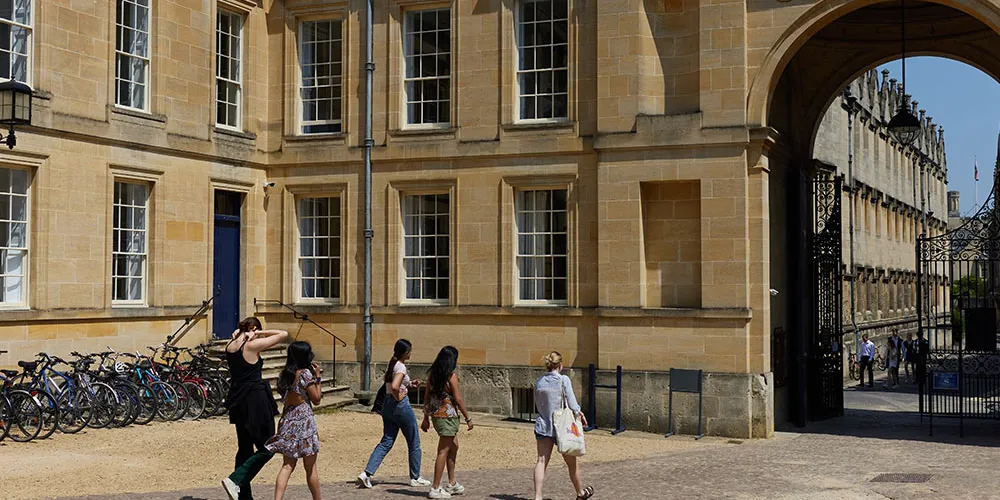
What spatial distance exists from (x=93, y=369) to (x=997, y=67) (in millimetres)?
16381

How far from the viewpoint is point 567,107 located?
66.3 feet

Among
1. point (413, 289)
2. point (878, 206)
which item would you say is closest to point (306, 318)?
point (413, 289)

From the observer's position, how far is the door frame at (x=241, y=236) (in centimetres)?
2088

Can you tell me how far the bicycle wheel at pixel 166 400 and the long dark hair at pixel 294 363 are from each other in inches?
301

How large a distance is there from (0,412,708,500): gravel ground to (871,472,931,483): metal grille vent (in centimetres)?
340

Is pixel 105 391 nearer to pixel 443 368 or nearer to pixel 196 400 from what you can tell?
pixel 196 400

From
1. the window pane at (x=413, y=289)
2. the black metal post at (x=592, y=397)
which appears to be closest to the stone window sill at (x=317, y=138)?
the window pane at (x=413, y=289)

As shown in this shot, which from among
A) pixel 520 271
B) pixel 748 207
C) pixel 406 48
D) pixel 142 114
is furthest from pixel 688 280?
pixel 142 114

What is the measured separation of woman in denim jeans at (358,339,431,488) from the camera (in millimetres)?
12562

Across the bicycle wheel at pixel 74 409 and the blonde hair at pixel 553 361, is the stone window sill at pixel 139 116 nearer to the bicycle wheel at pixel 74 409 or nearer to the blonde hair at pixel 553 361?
the bicycle wheel at pixel 74 409

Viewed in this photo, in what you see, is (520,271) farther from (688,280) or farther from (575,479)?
(575,479)

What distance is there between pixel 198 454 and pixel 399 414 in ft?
12.5

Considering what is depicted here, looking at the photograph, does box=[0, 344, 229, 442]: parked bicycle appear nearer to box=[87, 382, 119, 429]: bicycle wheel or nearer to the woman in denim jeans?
box=[87, 382, 119, 429]: bicycle wheel

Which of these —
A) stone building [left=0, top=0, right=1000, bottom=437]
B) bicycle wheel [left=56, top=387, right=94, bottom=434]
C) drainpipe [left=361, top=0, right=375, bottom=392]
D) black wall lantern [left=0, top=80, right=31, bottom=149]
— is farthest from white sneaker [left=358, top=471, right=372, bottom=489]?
drainpipe [left=361, top=0, right=375, bottom=392]
